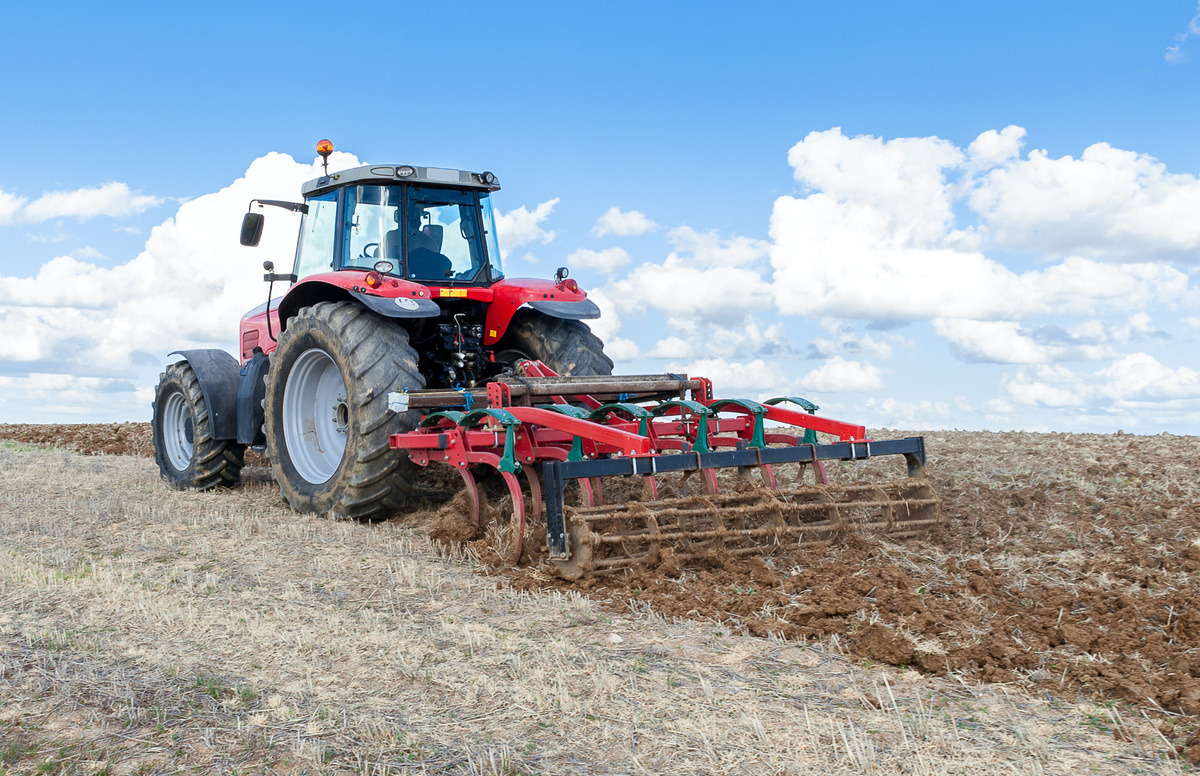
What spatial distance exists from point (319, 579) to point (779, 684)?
2.74 meters

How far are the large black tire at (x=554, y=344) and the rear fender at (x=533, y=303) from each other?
0.53 feet

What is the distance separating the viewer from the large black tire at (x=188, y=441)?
8.55 m

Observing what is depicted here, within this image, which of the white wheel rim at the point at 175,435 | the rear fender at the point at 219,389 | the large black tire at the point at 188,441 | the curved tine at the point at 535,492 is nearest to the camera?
the curved tine at the point at 535,492

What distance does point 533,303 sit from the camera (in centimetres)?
692

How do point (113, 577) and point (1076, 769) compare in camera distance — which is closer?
point (1076, 769)

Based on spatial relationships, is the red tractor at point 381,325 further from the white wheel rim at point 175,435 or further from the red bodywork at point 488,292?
the white wheel rim at point 175,435

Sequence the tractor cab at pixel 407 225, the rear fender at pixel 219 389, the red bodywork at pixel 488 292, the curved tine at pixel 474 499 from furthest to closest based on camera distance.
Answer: the rear fender at pixel 219 389 < the tractor cab at pixel 407 225 < the red bodywork at pixel 488 292 < the curved tine at pixel 474 499

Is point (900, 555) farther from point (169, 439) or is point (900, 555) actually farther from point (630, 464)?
point (169, 439)

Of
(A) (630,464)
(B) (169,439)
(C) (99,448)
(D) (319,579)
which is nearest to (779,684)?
(A) (630,464)

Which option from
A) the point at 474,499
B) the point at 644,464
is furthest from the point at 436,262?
the point at 644,464

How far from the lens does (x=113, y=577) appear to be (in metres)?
5.15

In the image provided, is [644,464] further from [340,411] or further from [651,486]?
[340,411]

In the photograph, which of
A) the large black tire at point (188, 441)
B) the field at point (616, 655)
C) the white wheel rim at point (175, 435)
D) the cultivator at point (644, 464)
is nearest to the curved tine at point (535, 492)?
the cultivator at point (644, 464)

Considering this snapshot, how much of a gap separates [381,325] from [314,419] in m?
1.38
